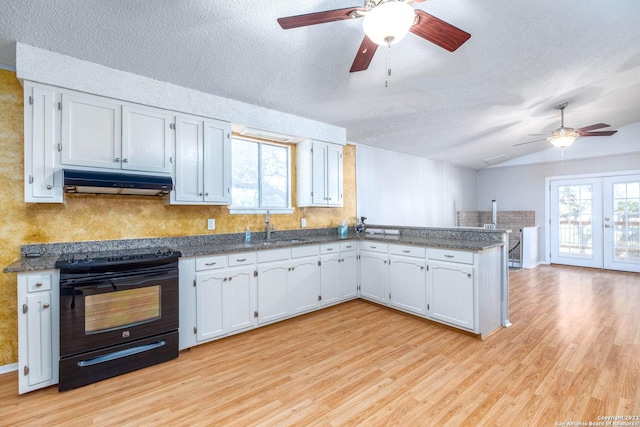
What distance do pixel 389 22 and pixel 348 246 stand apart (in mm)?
2867

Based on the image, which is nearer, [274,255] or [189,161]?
[189,161]

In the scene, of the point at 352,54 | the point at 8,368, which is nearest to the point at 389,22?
the point at 352,54

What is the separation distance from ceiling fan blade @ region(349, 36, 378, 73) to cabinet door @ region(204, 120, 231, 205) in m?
1.66

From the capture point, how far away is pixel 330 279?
3670mm

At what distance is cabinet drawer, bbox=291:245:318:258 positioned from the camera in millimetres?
3312

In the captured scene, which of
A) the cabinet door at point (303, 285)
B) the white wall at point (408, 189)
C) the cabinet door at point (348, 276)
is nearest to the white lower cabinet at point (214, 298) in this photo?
the cabinet door at point (303, 285)

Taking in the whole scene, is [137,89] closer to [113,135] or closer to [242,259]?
[113,135]

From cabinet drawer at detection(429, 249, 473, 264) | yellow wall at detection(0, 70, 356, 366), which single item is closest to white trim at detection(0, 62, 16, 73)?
yellow wall at detection(0, 70, 356, 366)

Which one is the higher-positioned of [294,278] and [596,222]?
[596,222]

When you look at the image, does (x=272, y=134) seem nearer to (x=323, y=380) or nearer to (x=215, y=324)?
(x=215, y=324)

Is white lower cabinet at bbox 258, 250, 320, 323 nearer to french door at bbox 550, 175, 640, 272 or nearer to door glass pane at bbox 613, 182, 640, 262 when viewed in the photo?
french door at bbox 550, 175, 640, 272

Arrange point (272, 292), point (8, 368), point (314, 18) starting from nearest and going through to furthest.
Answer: point (314, 18) → point (8, 368) → point (272, 292)

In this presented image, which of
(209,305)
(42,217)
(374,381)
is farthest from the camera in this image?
(209,305)

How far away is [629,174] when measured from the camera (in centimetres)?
564
